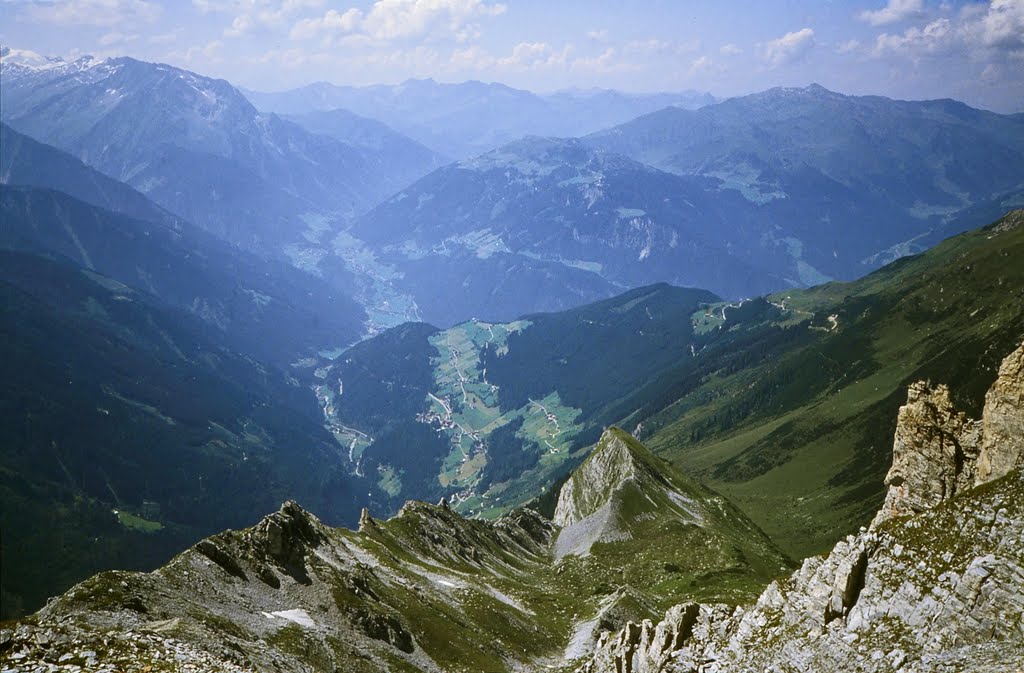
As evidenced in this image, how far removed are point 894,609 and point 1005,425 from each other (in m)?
30.7

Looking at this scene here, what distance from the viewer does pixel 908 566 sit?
122ft

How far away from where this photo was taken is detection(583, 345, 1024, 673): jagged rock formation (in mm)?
33594

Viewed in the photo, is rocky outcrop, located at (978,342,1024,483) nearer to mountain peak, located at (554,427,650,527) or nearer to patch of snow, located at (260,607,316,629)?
patch of snow, located at (260,607,316,629)

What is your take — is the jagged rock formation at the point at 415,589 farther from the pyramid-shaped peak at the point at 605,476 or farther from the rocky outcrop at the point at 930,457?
the rocky outcrop at the point at 930,457

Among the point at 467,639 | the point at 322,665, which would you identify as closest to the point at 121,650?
the point at 322,665

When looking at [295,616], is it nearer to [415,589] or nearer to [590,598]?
[415,589]

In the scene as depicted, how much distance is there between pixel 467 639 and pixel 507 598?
26.1 metres

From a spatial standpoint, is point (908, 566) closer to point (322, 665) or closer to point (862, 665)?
point (862, 665)

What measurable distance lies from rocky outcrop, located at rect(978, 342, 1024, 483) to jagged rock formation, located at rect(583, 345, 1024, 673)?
19.0 metres

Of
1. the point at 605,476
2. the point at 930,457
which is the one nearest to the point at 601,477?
the point at 605,476

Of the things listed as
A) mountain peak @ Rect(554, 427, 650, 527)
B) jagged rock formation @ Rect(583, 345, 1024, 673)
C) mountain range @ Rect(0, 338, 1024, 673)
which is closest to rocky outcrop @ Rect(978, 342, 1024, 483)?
mountain range @ Rect(0, 338, 1024, 673)

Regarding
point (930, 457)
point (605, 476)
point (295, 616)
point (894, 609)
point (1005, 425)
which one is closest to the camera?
point (894, 609)

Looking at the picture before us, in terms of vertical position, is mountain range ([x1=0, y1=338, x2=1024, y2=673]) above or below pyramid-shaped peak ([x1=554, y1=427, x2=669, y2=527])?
above

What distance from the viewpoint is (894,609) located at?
36594 mm
